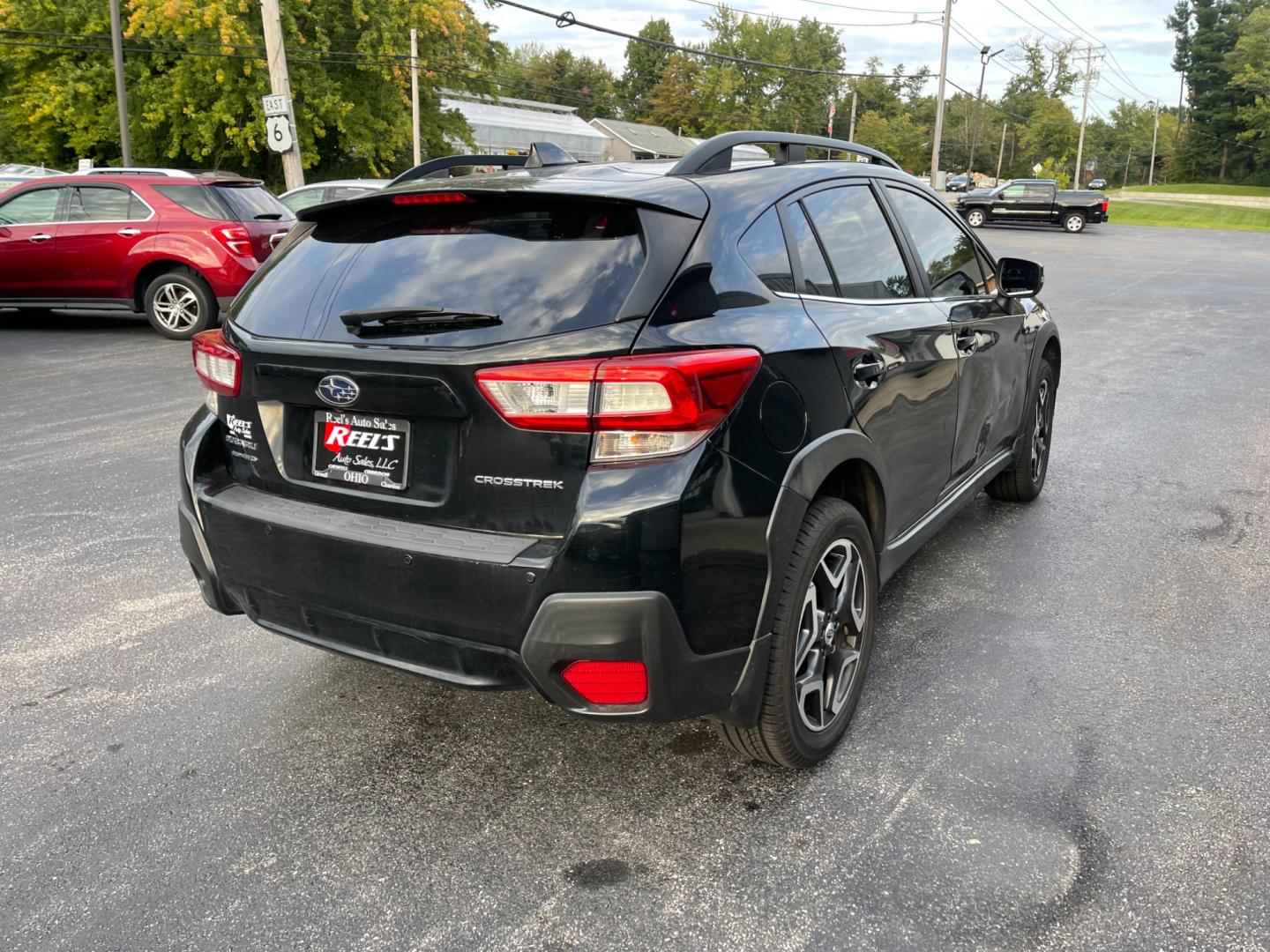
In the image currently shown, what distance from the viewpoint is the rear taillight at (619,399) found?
2320 millimetres

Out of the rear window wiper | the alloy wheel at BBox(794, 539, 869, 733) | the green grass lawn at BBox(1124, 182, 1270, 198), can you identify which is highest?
the green grass lawn at BBox(1124, 182, 1270, 198)

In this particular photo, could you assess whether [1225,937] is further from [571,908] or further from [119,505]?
[119,505]

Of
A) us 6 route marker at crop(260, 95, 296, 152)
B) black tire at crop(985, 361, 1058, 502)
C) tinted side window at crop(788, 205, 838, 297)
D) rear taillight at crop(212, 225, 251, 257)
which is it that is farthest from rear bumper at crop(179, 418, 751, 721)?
us 6 route marker at crop(260, 95, 296, 152)

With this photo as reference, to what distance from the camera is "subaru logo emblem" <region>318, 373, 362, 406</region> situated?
258 cm

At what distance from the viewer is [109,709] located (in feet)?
10.7

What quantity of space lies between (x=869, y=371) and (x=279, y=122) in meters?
16.4

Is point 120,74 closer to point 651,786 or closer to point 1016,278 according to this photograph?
point 1016,278

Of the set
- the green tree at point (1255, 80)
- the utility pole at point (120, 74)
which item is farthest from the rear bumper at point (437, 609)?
the green tree at point (1255, 80)

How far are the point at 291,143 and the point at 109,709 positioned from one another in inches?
631

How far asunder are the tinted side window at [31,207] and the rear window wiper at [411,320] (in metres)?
10.6

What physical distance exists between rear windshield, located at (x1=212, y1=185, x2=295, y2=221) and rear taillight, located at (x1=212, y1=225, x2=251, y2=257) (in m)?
0.25

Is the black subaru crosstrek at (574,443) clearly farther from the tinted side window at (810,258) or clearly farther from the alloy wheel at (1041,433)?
the alloy wheel at (1041,433)

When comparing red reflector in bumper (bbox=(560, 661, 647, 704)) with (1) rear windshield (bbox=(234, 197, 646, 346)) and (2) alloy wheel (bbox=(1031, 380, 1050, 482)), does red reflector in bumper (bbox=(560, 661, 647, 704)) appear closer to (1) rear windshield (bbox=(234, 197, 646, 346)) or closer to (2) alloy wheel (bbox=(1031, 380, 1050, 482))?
(1) rear windshield (bbox=(234, 197, 646, 346))

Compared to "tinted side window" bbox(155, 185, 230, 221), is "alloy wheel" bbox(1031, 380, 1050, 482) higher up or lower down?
lower down
